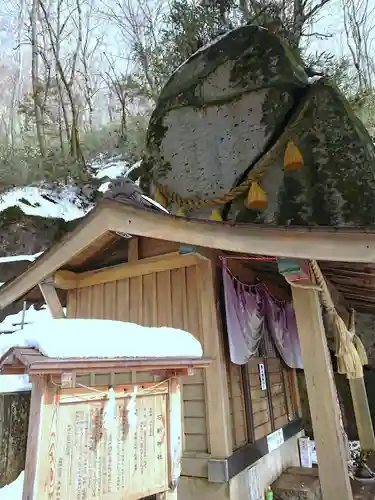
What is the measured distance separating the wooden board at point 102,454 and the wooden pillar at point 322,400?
2.16m

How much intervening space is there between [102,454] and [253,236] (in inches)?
103

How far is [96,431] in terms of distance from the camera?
7.98 feet

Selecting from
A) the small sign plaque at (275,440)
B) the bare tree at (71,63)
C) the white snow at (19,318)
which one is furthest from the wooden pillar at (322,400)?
the bare tree at (71,63)

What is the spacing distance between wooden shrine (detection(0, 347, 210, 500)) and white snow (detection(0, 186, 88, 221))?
1244cm

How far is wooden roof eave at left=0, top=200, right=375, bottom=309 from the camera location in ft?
12.2

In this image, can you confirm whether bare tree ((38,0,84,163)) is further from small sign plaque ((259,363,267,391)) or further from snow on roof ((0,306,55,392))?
small sign plaque ((259,363,267,391))

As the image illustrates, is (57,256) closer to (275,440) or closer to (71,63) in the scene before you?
(275,440)

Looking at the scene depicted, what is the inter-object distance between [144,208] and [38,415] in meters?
2.98

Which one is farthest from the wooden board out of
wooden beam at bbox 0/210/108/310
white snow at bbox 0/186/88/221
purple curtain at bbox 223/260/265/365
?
white snow at bbox 0/186/88/221

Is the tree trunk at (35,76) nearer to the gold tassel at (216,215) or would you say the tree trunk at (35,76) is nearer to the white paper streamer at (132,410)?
the gold tassel at (216,215)

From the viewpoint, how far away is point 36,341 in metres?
2.20

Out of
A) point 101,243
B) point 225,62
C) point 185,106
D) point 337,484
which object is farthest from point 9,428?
point 225,62

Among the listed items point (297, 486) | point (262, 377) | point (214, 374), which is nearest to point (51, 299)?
point (214, 374)

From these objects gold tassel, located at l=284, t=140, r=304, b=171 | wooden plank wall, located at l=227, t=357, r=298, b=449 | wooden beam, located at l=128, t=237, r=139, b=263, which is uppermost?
gold tassel, located at l=284, t=140, r=304, b=171
